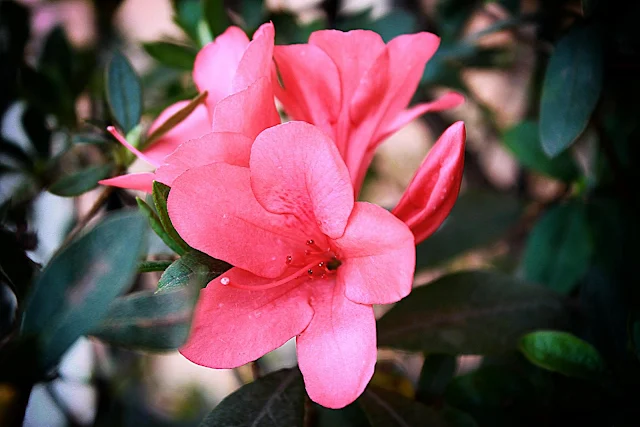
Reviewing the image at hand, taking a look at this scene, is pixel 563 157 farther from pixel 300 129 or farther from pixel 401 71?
pixel 300 129

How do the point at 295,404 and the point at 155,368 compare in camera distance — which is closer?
the point at 295,404

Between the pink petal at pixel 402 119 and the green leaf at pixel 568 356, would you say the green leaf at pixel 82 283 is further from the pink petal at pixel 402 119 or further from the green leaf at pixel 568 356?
the green leaf at pixel 568 356

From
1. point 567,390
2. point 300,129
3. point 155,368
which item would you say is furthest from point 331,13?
point 155,368

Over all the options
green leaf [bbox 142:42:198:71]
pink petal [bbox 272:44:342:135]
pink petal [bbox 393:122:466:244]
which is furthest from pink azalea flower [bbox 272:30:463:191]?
green leaf [bbox 142:42:198:71]

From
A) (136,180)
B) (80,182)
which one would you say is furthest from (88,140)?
(136,180)

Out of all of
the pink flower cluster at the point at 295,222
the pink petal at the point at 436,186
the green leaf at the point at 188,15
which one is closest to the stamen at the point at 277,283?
the pink flower cluster at the point at 295,222
